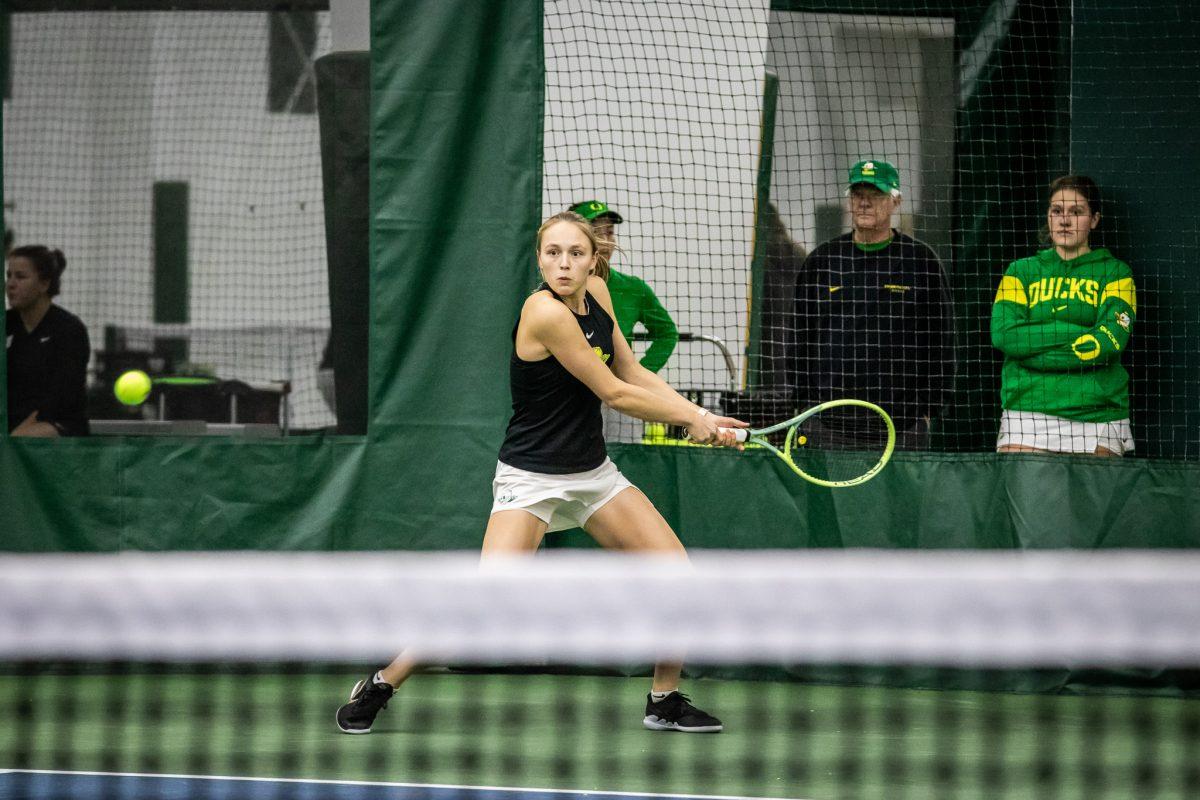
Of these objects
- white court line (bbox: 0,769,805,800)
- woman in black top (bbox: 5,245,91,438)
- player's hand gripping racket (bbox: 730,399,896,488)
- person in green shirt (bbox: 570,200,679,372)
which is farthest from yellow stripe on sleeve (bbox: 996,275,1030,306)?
woman in black top (bbox: 5,245,91,438)

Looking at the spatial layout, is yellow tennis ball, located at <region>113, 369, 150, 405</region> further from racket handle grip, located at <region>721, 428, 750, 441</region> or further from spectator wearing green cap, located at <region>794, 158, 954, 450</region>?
racket handle grip, located at <region>721, 428, 750, 441</region>

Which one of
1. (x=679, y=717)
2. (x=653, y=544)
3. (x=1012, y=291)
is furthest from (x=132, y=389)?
(x=1012, y=291)

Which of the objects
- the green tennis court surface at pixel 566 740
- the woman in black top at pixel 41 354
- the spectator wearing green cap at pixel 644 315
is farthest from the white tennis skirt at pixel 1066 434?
the woman in black top at pixel 41 354

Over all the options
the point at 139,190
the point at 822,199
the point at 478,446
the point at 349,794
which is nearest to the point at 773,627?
the point at 349,794

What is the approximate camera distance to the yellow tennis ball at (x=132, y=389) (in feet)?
23.1

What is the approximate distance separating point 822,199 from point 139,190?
302 centimetres

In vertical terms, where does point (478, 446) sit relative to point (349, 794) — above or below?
above

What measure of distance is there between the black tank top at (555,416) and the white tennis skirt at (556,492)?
1.0 inches

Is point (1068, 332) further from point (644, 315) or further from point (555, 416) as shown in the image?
point (555, 416)

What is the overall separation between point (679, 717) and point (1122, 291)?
2.41 meters

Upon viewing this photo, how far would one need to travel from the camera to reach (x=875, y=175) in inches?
245

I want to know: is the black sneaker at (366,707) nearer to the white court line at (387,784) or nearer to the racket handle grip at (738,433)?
the white court line at (387,784)

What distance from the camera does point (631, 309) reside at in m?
6.44

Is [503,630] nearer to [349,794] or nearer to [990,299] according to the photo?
[349,794]
